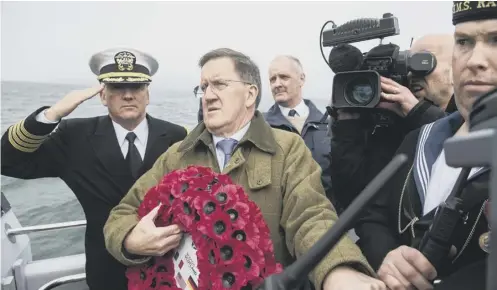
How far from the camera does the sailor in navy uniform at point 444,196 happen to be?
0.84 m

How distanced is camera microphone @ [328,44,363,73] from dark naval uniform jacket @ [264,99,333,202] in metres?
0.96

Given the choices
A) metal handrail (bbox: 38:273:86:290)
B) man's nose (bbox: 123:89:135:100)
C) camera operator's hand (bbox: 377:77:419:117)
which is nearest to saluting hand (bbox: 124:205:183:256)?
camera operator's hand (bbox: 377:77:419:117)

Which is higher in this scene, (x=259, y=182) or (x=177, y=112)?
(x=259, y=182)

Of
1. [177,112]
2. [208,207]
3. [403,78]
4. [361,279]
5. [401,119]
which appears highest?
[403,78]

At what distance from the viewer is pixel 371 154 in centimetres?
157

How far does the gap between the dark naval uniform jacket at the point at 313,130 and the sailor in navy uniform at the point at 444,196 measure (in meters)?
1.16

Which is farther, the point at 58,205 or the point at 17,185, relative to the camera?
the point at 17,185

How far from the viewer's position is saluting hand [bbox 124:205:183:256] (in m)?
1.26

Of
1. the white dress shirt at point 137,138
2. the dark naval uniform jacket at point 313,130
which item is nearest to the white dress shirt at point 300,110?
the dark naval uniform jacket at point 313,130

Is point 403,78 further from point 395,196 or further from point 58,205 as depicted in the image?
point 58,205

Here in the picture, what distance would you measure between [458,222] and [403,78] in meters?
0.85

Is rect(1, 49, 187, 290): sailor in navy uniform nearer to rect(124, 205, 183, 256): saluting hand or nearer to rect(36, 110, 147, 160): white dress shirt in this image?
rect(36, 110, 147, 160): white dress shirt

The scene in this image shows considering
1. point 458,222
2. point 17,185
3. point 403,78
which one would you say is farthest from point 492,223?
point 17,185

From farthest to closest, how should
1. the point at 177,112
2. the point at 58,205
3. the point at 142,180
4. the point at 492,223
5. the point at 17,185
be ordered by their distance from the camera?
the point at 177,112 → the point at 17,185 → the point at 58,205 → the point at 142,180 → the point at 492,223
